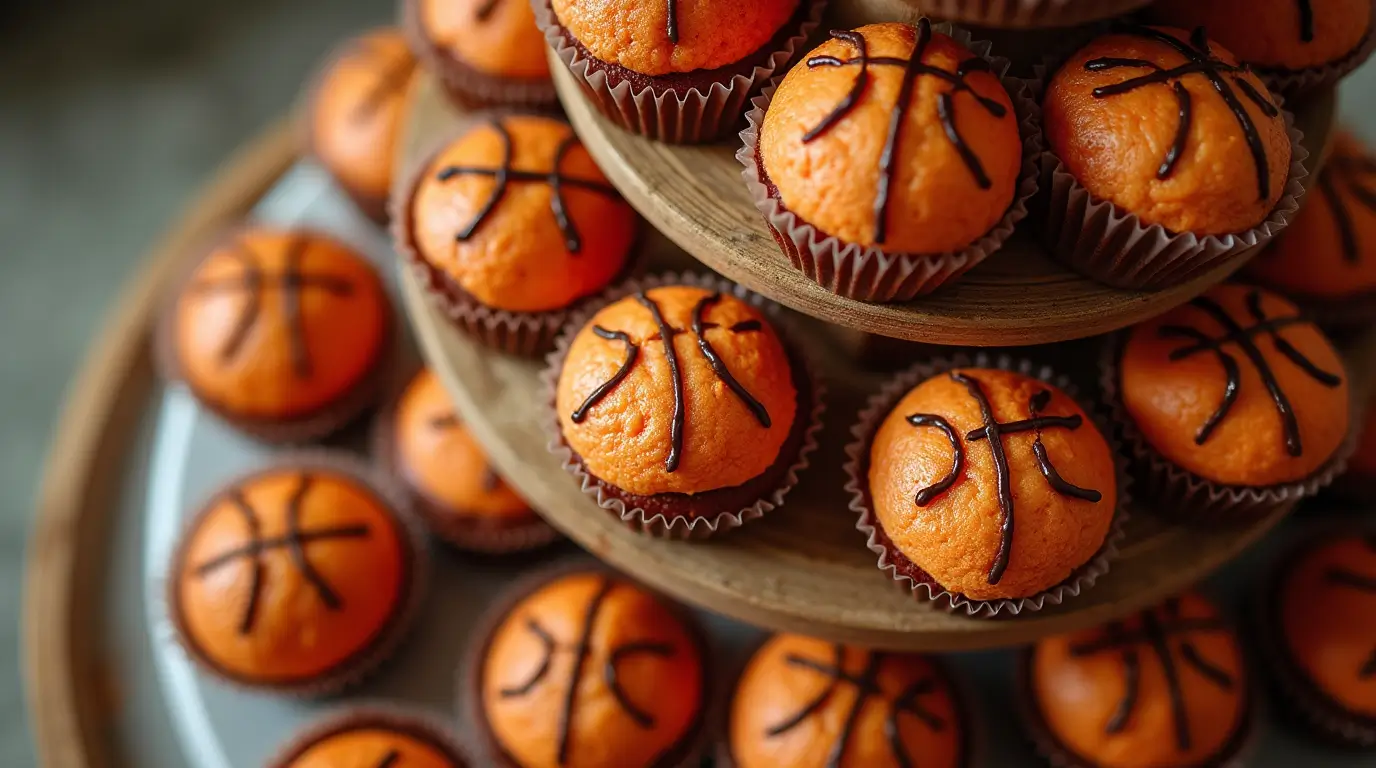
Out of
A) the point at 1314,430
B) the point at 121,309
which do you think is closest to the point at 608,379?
the point at 1314,430

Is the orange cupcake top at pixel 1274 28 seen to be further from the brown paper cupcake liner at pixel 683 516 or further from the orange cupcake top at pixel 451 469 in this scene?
the orange cupcake top at pixel 451 469

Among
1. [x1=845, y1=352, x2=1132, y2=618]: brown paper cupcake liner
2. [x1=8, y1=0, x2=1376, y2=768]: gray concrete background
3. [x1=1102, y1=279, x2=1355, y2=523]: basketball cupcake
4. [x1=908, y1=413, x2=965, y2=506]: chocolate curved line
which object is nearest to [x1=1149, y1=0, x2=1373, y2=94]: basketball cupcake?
[x1=1102, y1=279, x2=1355, y2=523]: basketball cupcake

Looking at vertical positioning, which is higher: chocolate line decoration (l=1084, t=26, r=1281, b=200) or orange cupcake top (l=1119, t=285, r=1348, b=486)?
chocolate line decoration (l=1084, t=26, r=1281, b=200)

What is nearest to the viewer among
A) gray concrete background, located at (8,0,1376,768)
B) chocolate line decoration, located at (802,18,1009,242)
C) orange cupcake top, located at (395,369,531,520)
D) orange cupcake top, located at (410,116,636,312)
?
chocolate line decoration, located at (802,18,1009,242)

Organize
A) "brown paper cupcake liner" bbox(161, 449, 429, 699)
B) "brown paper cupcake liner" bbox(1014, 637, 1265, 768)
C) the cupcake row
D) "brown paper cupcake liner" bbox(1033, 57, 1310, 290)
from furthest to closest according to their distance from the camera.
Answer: "brown paper cupcake liner" bbox(161, 449, 429, 699) < "brown paper cupcake liner" bbox(1014, 637, 1265, 768) < the cupcake row < "brown paper cupcake liner" bbox(1033, 57, 1310, 290)

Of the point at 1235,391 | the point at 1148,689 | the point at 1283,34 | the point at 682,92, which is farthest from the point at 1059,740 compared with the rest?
the point at 682,92

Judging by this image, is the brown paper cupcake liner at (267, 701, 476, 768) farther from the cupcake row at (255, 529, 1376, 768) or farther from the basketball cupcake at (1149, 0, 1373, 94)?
the basketball cupcake at (1149, 0, 1373, 94)

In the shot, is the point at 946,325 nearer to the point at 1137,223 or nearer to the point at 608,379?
the point at 1137,223
